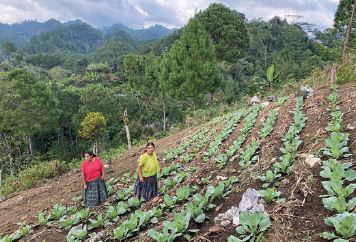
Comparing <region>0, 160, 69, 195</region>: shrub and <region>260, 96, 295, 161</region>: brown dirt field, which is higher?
<region>260, 96, 295, 161</region>: brown dirt field

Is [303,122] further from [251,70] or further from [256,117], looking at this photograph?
[251,70]

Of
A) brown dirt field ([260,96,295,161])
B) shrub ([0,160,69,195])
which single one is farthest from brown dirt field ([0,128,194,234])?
brown dirt field ([260,96,295,161])

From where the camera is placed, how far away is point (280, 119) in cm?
959

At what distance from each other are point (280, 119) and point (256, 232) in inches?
237

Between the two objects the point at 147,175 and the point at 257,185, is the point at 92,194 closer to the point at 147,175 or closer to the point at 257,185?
the point at 147,175

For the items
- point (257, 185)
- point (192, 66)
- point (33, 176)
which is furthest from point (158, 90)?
point (257, 185)

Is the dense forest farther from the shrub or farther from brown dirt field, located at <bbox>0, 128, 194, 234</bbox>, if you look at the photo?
brown dirt field, located at <bbox>0, 128, 194, 234</bbox>

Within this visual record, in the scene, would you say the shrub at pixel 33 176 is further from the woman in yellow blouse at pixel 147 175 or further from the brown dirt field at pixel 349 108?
the brown dirt field at pixel 349 108

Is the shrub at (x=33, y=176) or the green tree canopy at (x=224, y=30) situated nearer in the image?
the shrub at (x=33, y=176)

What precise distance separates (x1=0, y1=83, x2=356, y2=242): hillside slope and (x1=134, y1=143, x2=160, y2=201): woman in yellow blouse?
0.31m

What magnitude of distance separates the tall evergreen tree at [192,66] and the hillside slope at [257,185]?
12837mm

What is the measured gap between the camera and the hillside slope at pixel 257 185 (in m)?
4.21

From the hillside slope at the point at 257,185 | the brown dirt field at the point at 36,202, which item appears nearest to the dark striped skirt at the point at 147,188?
the hillside slope at the point at 257,185

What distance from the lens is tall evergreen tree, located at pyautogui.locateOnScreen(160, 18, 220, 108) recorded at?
997 inches
